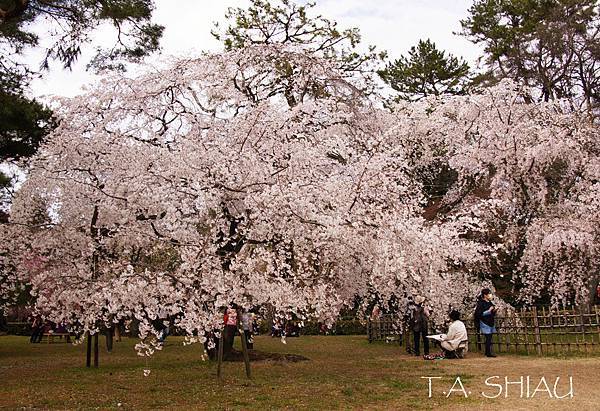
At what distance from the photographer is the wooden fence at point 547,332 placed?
12.8 meters

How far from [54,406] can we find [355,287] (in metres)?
6.25

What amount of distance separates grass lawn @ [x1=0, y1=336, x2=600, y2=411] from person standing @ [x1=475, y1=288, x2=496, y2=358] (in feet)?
1.21

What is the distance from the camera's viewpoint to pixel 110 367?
1313cm

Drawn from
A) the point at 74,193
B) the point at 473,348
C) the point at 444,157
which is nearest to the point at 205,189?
the point at 74,193

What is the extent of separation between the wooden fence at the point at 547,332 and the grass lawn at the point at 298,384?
63 cm

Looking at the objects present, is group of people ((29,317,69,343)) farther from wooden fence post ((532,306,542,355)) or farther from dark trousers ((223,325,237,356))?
wooden fence post ((532,306,542,355))

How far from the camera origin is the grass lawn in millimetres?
7691

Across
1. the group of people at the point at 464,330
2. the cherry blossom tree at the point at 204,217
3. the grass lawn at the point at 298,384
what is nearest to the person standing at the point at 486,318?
the group of people at the point at 464,330

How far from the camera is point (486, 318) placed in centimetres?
1374

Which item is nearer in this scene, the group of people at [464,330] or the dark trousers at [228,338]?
the group of people at [464,330]

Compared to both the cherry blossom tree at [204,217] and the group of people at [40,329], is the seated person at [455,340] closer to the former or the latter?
the cherry blossom tree at [204,217]

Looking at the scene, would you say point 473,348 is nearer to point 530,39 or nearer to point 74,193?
point 74,193

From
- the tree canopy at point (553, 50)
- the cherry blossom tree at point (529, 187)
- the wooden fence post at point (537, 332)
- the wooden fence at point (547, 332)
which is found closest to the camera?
the wooden fence at point (547, 332)

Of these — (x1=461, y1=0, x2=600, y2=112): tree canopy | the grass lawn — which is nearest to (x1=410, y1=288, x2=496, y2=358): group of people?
the grass lawn
